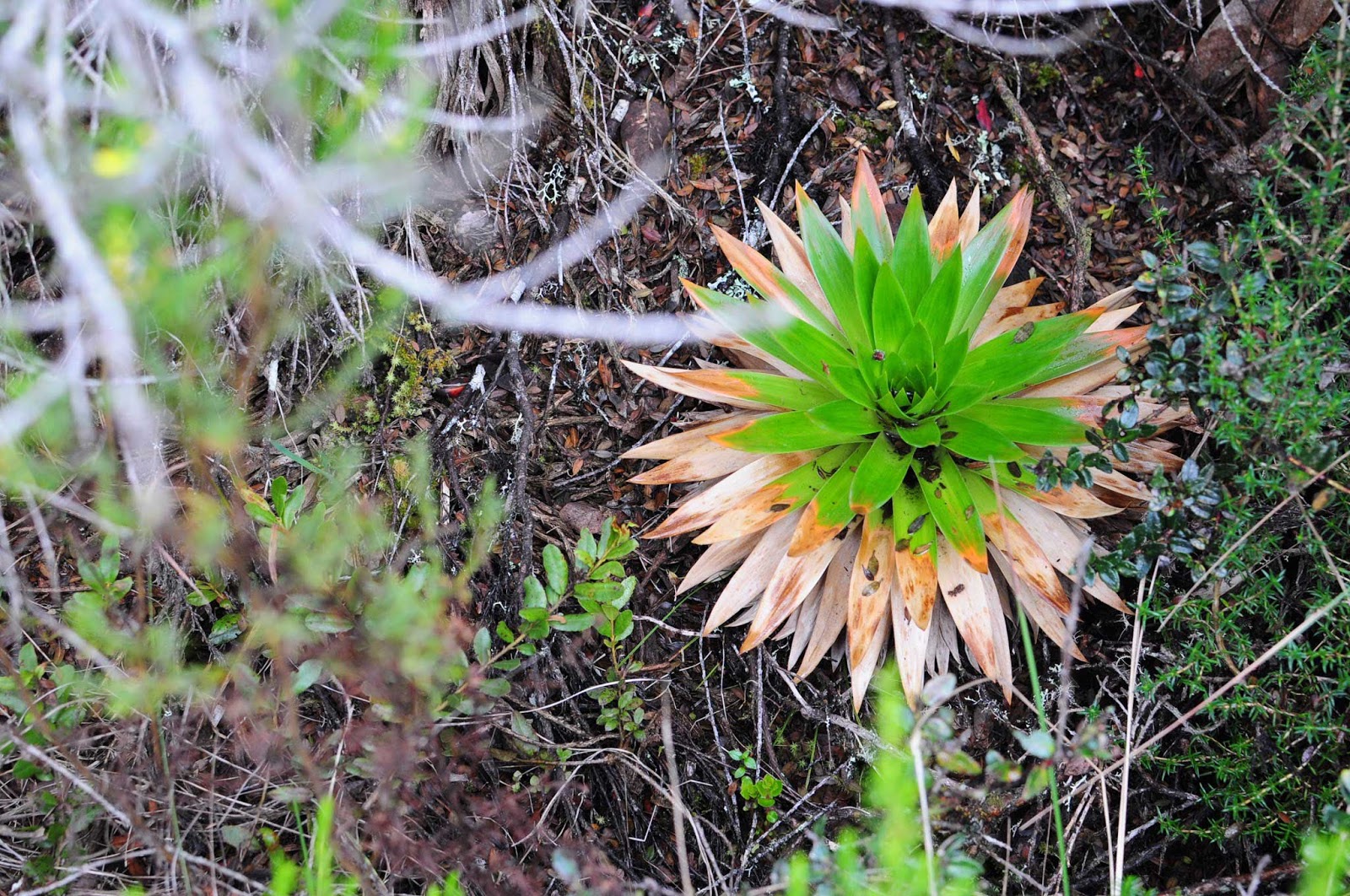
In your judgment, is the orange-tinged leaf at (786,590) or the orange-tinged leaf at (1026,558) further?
the orange-tinged leaf at (786,590)

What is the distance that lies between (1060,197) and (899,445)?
1113mm

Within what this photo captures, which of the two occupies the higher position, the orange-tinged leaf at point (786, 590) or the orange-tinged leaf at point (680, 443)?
the orange-tinged leaf at point (680, 443)

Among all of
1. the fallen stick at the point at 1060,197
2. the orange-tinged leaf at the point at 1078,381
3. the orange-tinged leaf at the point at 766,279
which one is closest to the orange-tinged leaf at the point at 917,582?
the orange-tinged leaf at the point at 1078,381

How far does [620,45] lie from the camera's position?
127 inches

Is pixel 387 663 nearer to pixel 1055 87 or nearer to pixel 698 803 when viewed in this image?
pixel 698 803

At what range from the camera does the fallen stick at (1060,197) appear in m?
2.87

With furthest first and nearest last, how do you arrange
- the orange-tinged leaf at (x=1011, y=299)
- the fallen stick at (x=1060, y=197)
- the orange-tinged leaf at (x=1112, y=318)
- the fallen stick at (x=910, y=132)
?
the fallen stick at (x=910, y=132) < the fallen stick at (x=1060, y=197) < the orange-tinged leaf at (x=1011, y=299) < the orange-tinged leaf at (x=1112, y=318)

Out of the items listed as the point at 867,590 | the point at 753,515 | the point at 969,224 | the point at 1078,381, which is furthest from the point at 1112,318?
the point at 753,515

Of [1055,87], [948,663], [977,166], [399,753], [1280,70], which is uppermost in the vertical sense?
[1280,70]

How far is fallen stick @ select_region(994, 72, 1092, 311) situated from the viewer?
2869 mm

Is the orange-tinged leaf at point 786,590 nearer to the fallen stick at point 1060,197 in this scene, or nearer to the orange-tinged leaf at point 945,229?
the orange-tinged leaf at point 945,229

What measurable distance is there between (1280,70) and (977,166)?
93 centimetres

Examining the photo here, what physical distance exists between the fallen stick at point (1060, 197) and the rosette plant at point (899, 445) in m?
0.35

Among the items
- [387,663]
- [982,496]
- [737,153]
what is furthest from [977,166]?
[387,663]
